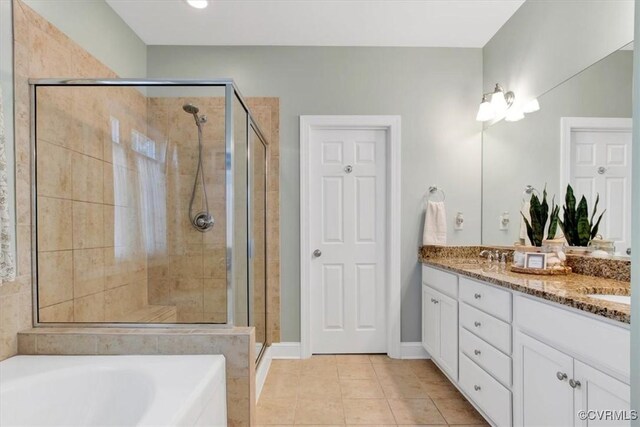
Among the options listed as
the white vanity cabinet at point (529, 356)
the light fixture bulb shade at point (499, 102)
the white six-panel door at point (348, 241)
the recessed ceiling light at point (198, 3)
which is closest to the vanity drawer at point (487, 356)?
the white vanity cabinet at point (529, 356)

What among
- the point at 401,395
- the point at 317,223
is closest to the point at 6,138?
the point at 317,223

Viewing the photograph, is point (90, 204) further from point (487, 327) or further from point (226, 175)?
point (487, 327)

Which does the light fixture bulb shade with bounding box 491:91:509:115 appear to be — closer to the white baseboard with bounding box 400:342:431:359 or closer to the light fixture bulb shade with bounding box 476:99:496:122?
the light fixture bulb shade with bounding box 476:99:496:122

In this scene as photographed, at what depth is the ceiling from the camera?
237 centimetres

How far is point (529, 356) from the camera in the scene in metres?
1.48

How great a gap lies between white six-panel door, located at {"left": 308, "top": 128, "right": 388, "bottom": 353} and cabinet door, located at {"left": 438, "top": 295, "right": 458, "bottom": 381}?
2.07 feet

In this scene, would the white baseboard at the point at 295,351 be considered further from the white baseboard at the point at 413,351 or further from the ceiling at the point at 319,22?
the ceiling at the point at 319,22

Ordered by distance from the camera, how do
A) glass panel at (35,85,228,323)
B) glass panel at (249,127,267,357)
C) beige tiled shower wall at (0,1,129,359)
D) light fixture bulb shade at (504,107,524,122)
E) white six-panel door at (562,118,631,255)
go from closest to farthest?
beige tiled shower wall at (0,1,129,359)
white six-panel door at (562,118,631,255)
glass panel at (35,85,228,323)
glass panel at (249,127,267,357)
light fixture bulb shade at (504,107,524,122)

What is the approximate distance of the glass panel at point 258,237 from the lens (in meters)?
2.31

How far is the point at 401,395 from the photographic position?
228cm

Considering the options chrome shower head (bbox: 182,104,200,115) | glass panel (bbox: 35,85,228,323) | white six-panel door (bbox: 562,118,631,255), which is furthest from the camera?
chrome shower head (bbox: 182,104,200,115)

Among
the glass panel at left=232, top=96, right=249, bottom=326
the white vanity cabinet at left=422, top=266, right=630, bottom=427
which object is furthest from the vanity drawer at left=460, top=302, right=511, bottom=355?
the glass panel at left=232, top=96, right=249, bottom=326

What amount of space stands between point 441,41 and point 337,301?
7.68 ft

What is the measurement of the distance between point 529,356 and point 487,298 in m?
0.37
